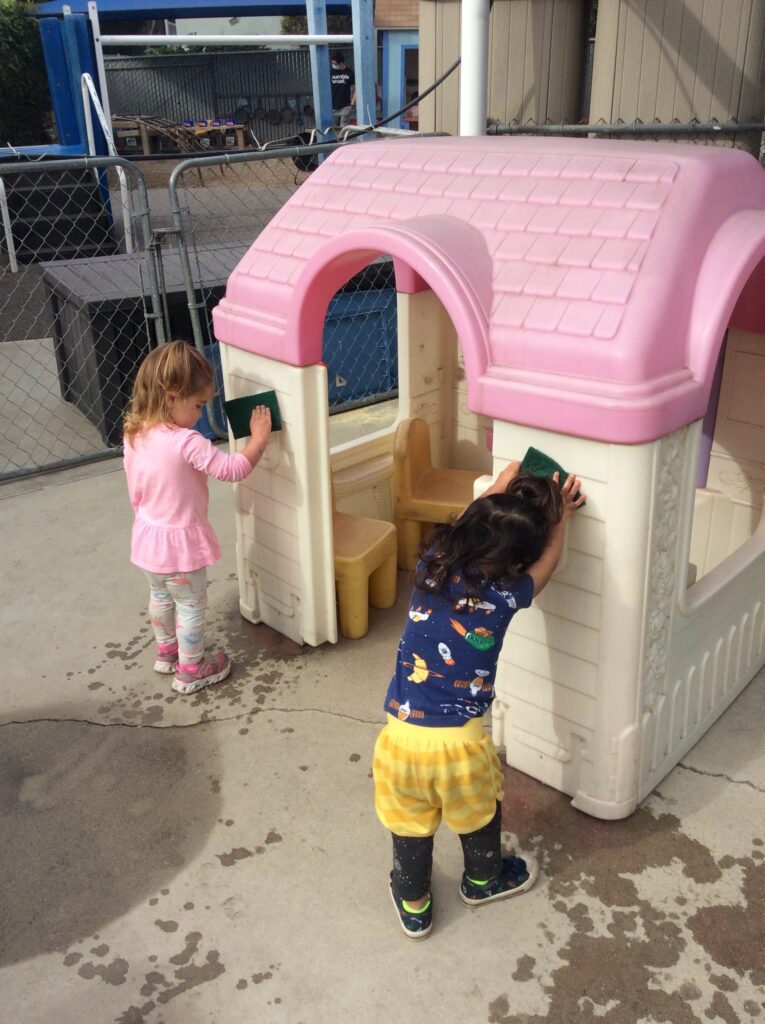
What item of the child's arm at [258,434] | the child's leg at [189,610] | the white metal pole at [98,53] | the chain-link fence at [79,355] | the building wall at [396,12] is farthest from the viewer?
the building wall at [396,12]

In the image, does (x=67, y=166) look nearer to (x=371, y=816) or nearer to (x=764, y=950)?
(x=371, y=816)

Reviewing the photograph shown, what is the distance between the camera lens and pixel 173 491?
3.56 meters

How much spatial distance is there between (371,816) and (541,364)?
5.26 ft

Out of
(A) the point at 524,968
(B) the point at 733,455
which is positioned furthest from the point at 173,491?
(B) the point at 733,455

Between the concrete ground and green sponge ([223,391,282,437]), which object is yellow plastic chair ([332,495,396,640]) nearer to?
the concrete ground

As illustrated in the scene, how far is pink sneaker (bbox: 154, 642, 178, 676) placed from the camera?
3973mm

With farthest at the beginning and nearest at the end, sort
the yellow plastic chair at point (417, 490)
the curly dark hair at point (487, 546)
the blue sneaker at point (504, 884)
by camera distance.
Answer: the yellow plastic chair at point (417, 490), the blue sneaker at point (504, 884), the curly dark hair at point (487, 546)

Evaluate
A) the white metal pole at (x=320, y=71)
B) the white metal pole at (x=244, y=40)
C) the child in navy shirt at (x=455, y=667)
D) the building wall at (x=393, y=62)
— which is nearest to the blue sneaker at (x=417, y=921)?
the child in navy shirt at (x=455, y=667)

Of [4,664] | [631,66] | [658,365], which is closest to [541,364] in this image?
[658,365]

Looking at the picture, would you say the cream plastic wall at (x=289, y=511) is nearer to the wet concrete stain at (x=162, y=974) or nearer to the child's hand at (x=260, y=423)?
the child's hand at (x=260, y=423)

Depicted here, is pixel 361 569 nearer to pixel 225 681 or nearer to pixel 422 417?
pixel 225 681

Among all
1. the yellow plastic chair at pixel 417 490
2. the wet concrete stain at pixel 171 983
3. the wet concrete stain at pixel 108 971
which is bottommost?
the wet concrete stain at pixel 108 971

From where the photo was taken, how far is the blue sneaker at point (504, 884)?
2.79m

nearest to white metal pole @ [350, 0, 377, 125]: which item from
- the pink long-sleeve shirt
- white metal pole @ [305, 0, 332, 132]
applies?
white metal pole @ [305, 0, 332, 132]
